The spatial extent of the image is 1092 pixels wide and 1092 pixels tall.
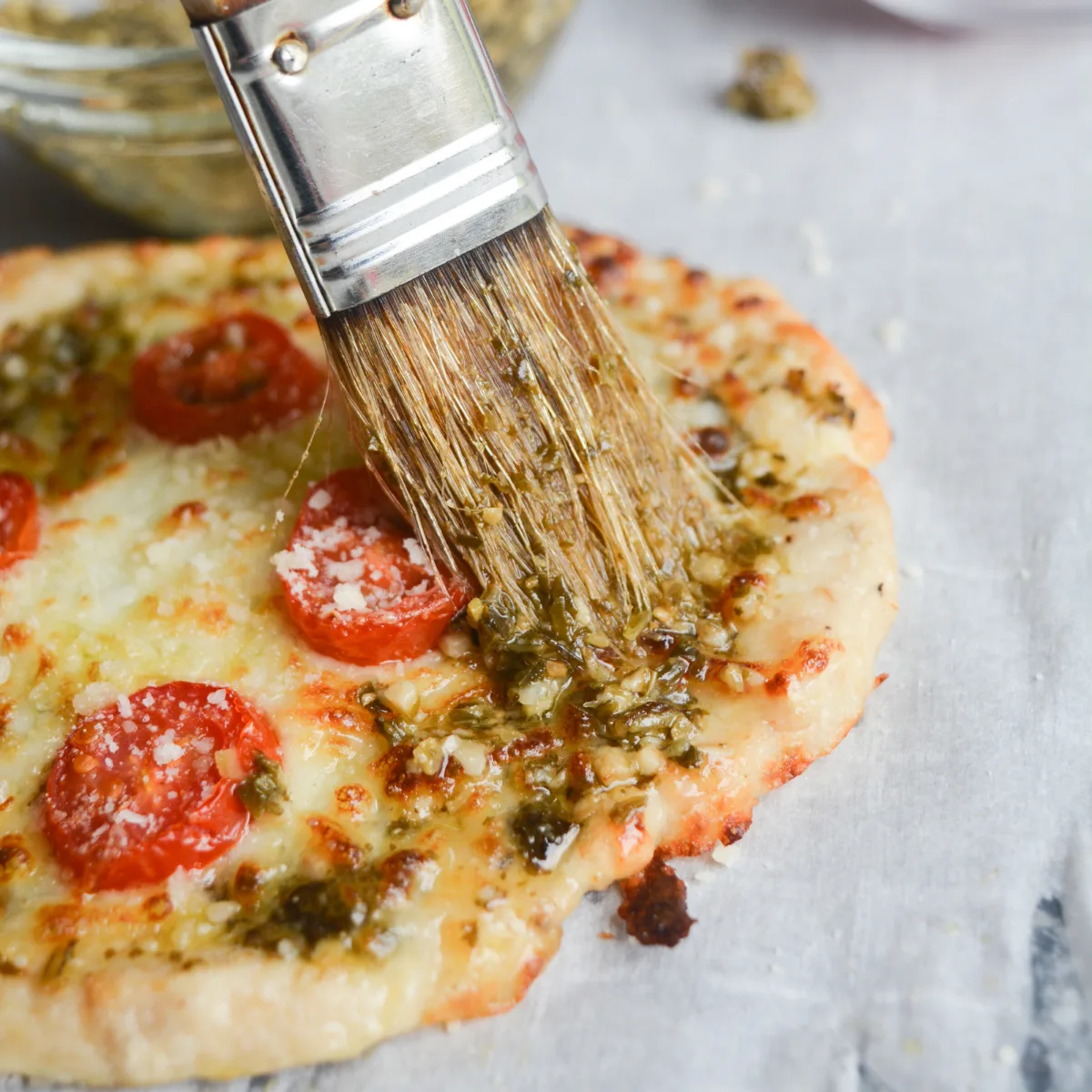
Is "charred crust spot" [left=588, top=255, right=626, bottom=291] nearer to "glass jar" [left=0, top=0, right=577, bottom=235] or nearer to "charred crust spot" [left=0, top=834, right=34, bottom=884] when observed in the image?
"glass jar" [left=0, top=0, right=577, bottom=235]

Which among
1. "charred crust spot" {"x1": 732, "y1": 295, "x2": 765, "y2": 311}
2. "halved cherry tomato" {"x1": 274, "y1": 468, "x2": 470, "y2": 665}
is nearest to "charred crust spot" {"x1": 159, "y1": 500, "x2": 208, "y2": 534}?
"halved cherry tomato" {"x1": 274, "y1": 468, "x2": 470, "y2": 665}

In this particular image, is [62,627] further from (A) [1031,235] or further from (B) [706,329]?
(A) [1031,235]

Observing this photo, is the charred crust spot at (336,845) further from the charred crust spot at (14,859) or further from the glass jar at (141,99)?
the glass jar at (141,99)

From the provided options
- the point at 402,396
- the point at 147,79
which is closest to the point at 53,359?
the point at 147,79

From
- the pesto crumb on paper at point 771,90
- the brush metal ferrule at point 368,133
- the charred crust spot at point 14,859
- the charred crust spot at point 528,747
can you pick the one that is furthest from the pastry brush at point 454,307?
the pesto crumb on paper at point 771,90

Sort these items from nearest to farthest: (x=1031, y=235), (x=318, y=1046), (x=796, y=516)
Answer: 1. (x=318, y=1046)
2. (x=796, y=516)
3. (x=1031, y=235)

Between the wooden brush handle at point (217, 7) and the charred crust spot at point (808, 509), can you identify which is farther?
the charred crust spot at point (808, 509)

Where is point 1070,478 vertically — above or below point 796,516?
below
